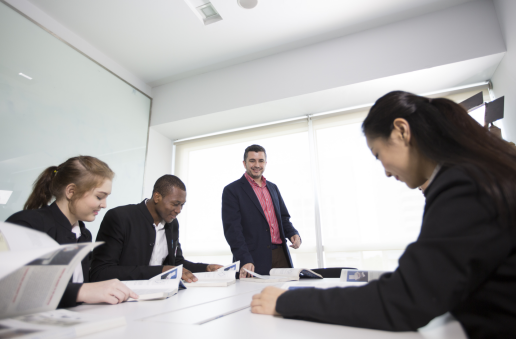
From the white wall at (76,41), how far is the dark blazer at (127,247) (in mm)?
2063

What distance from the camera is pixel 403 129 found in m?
0.76

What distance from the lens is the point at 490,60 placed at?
2.52 meters

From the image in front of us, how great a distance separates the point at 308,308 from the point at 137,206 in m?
1.48

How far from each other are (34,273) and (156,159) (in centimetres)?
328

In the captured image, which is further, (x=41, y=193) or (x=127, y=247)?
(x=127, y=247)

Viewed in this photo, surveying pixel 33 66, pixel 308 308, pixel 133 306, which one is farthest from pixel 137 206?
pixel 33 66

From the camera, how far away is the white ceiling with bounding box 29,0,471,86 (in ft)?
8.66

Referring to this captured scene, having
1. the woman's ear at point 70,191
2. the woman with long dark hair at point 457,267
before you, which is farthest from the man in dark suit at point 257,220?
the woman with long dark hair at point 457,267

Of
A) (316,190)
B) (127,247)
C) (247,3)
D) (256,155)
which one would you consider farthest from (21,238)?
(316,190)

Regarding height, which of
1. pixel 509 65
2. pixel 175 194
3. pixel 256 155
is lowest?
pixel 175 194

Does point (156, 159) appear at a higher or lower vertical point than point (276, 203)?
higher

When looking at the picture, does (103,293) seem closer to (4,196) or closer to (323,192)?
(4,196)

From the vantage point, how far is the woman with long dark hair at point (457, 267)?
20.1 inches

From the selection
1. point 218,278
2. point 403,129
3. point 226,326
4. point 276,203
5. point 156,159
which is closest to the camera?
point 226,326
